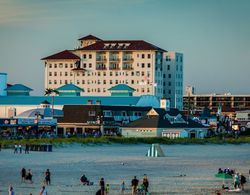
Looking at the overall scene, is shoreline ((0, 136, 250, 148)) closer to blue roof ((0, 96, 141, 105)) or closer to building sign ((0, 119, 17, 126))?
building sign ((0, 119, 17, 126))

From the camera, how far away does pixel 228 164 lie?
68125mm

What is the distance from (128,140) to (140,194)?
2543 inches

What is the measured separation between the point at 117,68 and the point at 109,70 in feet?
7.09

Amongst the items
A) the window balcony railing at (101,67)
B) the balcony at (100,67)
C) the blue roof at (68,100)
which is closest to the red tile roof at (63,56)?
the balcony at (100,67)

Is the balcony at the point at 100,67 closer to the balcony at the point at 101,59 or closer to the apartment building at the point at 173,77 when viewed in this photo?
the balcony at the point at 101,59

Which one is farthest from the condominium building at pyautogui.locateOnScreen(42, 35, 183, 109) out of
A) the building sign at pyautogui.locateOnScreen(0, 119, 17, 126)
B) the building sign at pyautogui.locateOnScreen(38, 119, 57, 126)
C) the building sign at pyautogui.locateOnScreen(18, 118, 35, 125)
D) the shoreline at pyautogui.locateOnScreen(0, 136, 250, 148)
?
the building sign at pyautogui.locateOnScreen(0, 119, 17, 126)

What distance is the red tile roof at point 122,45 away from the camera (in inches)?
7411

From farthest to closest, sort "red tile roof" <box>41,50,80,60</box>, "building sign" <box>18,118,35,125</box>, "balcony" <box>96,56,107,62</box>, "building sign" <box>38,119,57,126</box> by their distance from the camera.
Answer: "red tile roof" <box>41,50,80,60</box>, "balcony" <box>96,56,107,62</box>, "building sign" <box>38,119,57,126</box>, "building sign" <box>18,118,35,125</box>

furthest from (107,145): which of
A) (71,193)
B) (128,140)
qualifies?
(71,193)

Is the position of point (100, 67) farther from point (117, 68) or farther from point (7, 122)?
point (7, 122)

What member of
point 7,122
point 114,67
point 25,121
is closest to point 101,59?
point 114,67

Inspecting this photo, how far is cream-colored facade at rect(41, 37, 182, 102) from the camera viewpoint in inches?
7352

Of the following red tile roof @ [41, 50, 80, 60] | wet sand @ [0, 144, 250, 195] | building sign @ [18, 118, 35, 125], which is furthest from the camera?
red tile roof @ [41, 50, 80, 60]

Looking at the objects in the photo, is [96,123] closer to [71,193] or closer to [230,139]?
[230,139]
